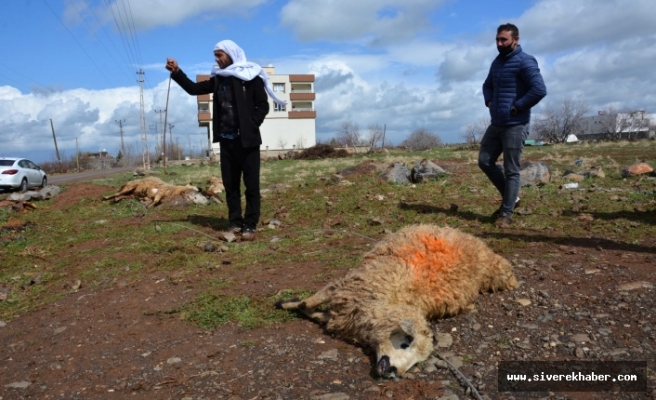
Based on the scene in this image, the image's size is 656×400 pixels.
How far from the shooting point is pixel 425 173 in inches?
398

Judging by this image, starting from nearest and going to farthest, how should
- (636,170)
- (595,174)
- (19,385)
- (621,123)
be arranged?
(19,385) → (636,170) → (595,174) → (621,123)

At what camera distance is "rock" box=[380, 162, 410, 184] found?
1012 cm

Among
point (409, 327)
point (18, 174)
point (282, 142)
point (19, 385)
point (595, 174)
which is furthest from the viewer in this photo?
point (282, 142)

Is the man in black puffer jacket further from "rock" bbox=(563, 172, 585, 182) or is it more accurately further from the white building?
the white building

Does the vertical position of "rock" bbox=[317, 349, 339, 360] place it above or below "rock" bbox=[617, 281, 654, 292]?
below

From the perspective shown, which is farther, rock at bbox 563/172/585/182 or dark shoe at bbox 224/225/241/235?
rock at bbox 563/172/585/182

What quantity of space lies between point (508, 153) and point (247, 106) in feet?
9.83

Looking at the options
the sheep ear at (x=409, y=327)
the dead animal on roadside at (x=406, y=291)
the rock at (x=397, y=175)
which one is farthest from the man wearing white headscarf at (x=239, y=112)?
the rock at (x=397, y=175)

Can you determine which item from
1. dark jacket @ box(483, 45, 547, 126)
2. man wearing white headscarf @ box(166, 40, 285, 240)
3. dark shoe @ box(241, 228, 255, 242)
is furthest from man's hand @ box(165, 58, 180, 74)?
dark jacket @ box(483, 45, 547, 126)

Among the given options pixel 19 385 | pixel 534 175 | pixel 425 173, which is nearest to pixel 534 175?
pixel 534 175

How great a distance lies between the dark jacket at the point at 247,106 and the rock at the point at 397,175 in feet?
14.8

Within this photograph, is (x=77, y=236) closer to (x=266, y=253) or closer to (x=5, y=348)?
(x=266, y=253)

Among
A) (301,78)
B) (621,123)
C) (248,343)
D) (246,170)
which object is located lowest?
(248,343)

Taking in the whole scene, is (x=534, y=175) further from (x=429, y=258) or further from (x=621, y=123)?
(x=621, y=123)
